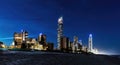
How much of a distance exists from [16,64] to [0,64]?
16.0ft

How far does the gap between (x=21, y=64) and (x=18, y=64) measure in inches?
32.9

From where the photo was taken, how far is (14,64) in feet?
305

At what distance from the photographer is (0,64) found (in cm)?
8975

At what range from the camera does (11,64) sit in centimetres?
9275

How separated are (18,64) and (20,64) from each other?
1.98ft

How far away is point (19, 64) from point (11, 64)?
2.21 m

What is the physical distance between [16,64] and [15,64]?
1.04ft

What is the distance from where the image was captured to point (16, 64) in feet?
304

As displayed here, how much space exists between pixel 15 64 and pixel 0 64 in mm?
4725

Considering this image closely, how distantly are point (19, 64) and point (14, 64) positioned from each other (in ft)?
4.58

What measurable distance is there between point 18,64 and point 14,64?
1095mm

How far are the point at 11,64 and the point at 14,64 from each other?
819 mm

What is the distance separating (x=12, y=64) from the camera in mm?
92625

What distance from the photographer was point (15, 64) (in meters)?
92.8
